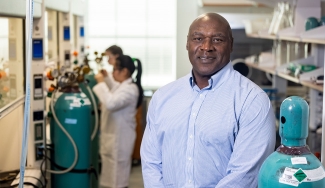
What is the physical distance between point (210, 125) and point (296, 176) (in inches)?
26.0

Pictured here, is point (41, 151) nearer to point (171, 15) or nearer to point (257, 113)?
point (257, 113)

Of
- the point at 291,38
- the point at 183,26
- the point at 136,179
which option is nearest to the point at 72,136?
the point at 291,38

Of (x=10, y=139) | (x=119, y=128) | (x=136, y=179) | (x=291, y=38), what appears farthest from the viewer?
(x=136, y=179)

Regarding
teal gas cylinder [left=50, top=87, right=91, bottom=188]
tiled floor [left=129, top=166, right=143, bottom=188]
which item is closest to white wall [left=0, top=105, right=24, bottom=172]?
teal gas cylinder [left=50, top=87, right=91, bottom=188]

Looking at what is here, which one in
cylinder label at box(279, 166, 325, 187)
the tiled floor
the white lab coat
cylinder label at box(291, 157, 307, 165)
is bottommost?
the tiled floor

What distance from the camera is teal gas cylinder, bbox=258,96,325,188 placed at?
5.69ft

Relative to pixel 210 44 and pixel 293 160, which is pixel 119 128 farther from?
pixel 293 160

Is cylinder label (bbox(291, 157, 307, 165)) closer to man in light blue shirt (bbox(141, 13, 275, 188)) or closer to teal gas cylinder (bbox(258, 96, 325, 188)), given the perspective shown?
teal gas cylinder (bbox(258, 96, 325, 188))

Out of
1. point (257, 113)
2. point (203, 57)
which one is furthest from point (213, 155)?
point (203, 57)

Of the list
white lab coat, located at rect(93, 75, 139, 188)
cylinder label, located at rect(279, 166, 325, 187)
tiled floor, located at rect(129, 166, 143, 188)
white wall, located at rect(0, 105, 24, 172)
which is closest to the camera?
cylinder label, located at rect(279, 166, 325, 187)

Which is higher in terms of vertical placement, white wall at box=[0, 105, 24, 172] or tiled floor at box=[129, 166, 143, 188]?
white wall at box=[0, 105, 24, 172]

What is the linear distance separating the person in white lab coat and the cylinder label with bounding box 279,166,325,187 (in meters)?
3.62

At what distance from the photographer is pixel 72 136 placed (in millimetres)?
4500

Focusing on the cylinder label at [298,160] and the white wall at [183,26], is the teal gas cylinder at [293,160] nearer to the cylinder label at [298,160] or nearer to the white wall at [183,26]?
the cylinder label at [298,160]
